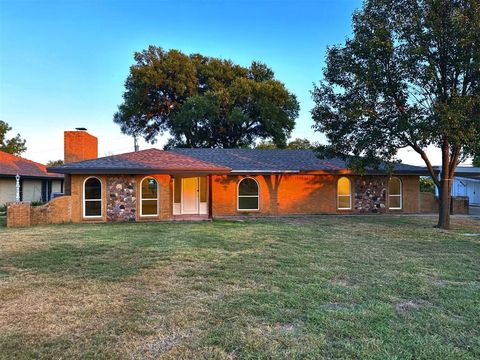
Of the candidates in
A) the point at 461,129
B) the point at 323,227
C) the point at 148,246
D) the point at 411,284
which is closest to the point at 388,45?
the point at 461,129

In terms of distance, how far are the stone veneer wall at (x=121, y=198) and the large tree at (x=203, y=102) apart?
1377cm

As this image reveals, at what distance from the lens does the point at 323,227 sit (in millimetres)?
12383

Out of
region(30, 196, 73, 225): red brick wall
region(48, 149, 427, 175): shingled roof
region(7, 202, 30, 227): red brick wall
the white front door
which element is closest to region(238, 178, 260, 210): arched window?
region(48, 149, 427, 175): shingled roof

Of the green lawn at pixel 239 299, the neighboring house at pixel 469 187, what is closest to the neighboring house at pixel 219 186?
the green lawn at pixel 239 299

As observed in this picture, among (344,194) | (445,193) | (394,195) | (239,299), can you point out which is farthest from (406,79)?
(239,299)

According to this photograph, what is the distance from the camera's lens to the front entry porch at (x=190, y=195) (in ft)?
55.0

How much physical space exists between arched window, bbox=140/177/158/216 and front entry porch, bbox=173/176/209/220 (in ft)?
6.04

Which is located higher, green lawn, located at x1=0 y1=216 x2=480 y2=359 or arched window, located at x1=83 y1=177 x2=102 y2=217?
arched window, located at x1=83 y1=177 x2=102 y2=217

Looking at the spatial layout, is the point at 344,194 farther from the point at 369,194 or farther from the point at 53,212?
the point at 53,212

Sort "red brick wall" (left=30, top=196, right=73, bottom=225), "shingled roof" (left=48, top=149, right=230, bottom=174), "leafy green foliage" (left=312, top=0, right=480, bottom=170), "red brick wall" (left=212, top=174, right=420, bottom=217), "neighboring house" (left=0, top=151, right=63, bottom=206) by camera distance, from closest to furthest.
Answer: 1. "leafy green foliage" (left=312, top=0, right=480, bottom=170)
2. "red brick wall" (left=30, top=196, right=73, bottom=225)
3. "shingled roof" (left=48, top=149, right=230, bottom=174)
4. "red brick wall" (left=212, top=174, right=420, bottom=217)
5. "neighboring house" (left=0, top=151, right=63, bottom=206)

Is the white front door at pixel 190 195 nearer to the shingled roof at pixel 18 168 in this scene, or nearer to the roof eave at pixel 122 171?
the roof eave at pixel 122 171

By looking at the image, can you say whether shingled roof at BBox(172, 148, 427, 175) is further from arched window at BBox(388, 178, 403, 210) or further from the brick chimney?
the brick chimney

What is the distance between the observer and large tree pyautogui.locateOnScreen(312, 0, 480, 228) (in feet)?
33.9

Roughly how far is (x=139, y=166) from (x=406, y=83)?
10283 mm
